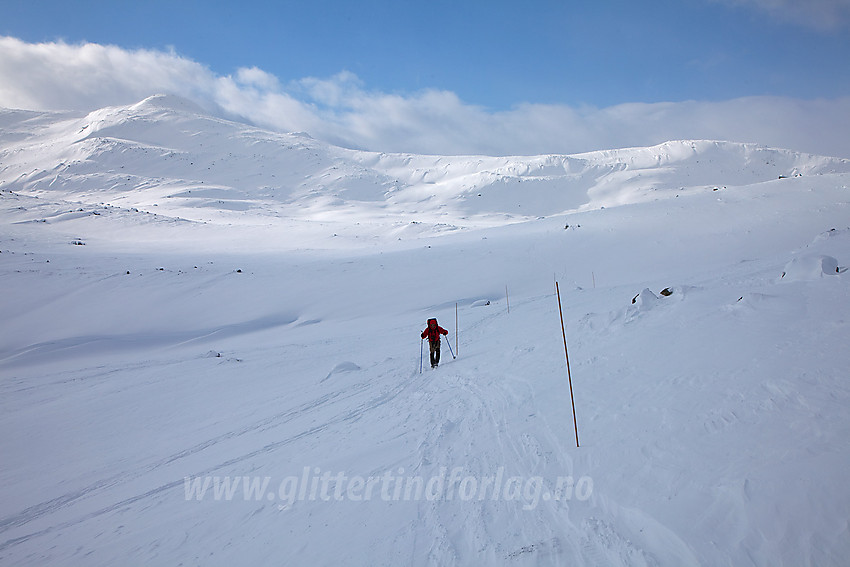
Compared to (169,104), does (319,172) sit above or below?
below

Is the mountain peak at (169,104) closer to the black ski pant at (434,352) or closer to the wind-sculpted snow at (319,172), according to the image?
the wind-sculpted snow at (319,172)

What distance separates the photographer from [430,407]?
7.32 meters

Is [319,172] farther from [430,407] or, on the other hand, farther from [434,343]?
[430,407]

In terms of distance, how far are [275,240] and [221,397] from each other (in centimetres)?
2680

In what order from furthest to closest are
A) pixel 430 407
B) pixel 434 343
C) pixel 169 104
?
pixel 169 104, pixel 434 343, pixel 430 407

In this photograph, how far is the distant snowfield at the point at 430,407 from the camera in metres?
3.77

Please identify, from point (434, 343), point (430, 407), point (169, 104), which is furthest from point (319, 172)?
point (430, 407)

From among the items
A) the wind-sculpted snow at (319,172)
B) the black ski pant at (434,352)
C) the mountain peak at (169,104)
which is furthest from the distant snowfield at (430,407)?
the mountain peak at (169,104)

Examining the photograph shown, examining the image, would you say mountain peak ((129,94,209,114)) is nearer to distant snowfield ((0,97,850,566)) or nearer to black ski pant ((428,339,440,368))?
distant snowfield ((0,97,850,566))

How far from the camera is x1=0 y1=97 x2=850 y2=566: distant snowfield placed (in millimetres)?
3773

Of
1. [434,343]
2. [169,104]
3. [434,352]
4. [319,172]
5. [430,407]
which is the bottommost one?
[430,407]

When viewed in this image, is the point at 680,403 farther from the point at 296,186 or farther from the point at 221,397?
the point at 296,186

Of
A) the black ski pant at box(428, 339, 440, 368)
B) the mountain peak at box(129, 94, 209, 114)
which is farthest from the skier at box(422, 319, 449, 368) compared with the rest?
the mountain peak at box(129, 94, 209, 114)

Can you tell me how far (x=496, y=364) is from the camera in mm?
9633
